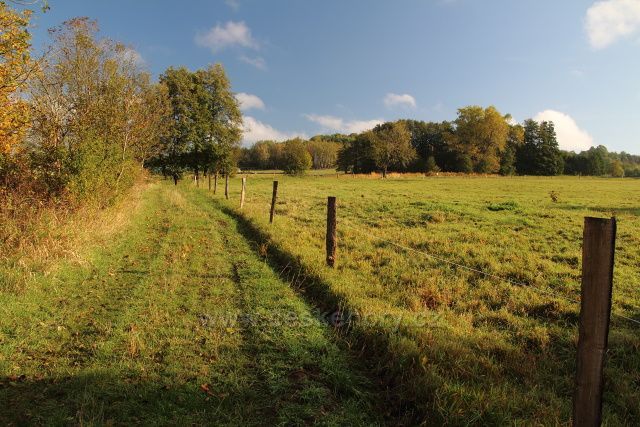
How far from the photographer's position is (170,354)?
491 centimetres

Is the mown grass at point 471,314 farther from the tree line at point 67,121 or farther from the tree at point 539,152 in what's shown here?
the tree at point 539,152

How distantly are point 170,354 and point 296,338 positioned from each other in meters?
1.72

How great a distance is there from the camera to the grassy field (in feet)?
12.9

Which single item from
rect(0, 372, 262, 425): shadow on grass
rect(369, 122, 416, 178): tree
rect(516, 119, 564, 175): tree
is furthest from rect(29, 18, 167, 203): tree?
rect(516, 119, 564, 175): tree

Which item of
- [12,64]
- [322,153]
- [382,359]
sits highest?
[322,153]

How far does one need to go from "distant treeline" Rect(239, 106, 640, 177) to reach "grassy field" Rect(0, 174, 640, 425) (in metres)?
64.0

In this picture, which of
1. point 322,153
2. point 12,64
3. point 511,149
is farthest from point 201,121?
point 322,153

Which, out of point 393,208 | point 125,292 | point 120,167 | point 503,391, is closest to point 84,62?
point 120,167

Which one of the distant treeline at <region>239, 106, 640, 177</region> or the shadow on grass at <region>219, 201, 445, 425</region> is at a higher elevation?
the distant treeline at <region>239, 106, 640, 177</region>

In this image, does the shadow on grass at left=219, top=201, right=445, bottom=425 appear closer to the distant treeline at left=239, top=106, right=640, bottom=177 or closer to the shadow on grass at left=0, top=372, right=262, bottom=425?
the shadow on grass at left=0, top=372, right=262, bottom=425

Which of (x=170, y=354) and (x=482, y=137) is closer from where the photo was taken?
(x=170, y=354)

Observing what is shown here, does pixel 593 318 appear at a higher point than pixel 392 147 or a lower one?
lower

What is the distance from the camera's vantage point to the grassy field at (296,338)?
3.94 m

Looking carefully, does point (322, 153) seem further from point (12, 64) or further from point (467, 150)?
point (12, 64)
